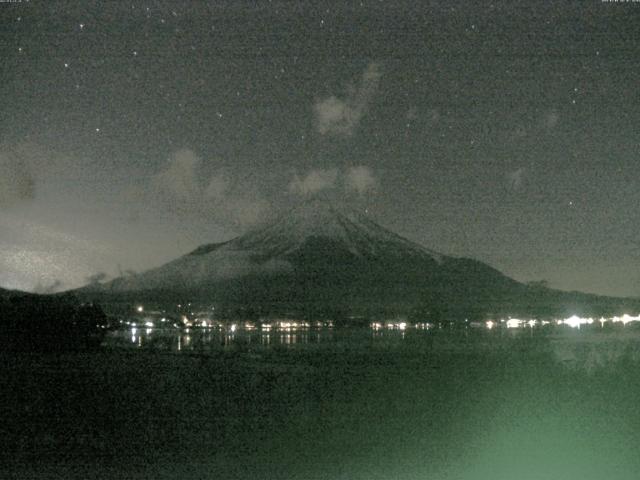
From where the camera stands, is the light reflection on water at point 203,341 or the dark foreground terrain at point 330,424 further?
the light reflection on water at point 203,341

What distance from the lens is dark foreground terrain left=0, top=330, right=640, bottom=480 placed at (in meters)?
12.7

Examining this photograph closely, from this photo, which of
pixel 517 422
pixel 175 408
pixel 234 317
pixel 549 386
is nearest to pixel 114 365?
pixel 175 408

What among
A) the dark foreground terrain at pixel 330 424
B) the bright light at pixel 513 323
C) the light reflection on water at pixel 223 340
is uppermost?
the bright light at pixel 513 323

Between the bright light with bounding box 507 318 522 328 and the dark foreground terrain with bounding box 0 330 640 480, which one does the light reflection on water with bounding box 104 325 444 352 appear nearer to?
the dark foreground terrain with bounding box 0 330 640 480

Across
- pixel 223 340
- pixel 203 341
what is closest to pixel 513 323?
pixel 223 340

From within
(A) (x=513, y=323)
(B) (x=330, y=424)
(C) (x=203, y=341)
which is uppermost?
(A) (x=513, y=323)

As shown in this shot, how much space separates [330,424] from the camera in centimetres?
1706

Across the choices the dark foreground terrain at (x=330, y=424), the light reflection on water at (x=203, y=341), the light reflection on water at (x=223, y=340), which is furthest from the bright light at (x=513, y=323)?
the dark foreground terrain at (x=330, y=424)

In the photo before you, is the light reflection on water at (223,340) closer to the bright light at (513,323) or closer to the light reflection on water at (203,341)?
the light reflection on water at (203,341)

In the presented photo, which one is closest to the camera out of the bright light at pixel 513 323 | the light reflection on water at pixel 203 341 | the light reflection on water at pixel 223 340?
the light reflection on water at pixel 203 341

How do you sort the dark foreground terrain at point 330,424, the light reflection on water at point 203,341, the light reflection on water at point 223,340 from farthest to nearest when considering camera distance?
1. the light reflection on water at point 223,340
2. the light reflection on water at point 203,341
3. the dark foreground terrain at point 330,424

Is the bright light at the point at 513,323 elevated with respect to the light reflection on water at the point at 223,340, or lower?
elevated

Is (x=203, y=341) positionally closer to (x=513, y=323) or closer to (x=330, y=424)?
(x=330, y=424)

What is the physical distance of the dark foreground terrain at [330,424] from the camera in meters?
12.7
